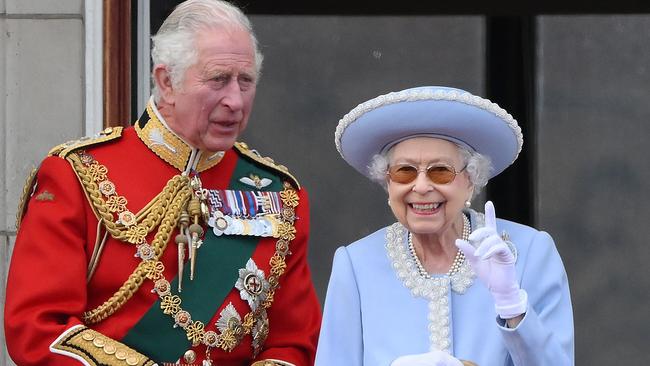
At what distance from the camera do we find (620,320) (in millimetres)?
6777

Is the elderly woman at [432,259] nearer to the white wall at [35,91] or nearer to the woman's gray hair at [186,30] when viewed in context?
the woman's gray hair at [186,30]

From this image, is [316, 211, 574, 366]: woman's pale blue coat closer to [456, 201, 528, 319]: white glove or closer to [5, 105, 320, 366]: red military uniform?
[456, 201, 528, 319]: white glove

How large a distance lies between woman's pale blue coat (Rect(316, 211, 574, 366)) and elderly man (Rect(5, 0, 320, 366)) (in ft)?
1.44

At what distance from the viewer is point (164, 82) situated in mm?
5199

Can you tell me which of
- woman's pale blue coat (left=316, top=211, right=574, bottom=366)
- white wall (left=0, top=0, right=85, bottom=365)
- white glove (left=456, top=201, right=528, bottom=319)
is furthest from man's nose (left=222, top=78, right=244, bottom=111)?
white wall (left=0, top=0, right=85, bottom=365)

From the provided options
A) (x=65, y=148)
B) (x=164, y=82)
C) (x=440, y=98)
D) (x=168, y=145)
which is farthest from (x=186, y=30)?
(x=440, y=98)

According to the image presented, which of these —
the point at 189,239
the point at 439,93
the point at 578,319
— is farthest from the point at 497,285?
the point at 578,319

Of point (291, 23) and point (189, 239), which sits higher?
point (291, 23)

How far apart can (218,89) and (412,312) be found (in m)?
0.82

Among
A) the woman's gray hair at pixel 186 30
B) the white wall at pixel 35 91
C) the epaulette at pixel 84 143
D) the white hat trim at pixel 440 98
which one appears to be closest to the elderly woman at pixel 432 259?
the white hat trim at pixel 440 98

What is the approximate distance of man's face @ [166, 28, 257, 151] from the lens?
510 cm

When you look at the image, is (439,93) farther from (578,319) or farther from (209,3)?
(578,319)

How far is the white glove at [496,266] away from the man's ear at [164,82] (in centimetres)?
107

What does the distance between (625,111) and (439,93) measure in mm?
2228
